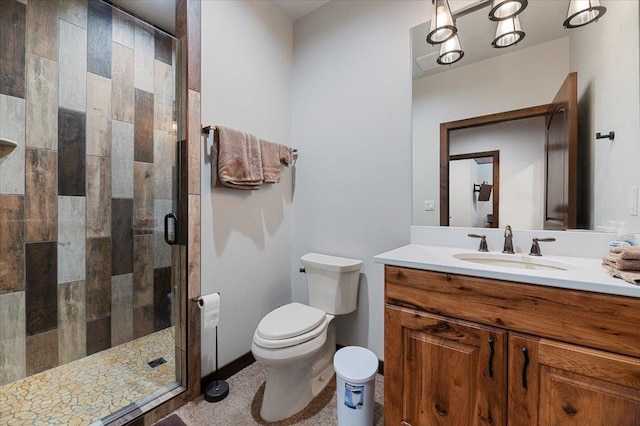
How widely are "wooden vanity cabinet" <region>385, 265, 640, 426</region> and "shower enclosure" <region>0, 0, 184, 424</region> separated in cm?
123

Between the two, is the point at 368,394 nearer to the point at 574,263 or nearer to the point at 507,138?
the point at 574,263

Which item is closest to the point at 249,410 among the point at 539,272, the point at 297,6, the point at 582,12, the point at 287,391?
the point at 287,391

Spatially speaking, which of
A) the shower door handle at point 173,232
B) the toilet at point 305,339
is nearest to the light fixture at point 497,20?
the toilet at point 305,339

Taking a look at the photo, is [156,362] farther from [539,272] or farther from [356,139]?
[539,272]

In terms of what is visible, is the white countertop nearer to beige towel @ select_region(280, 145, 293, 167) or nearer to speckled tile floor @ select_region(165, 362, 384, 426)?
speckled tile floor @ select_region(165, 362, 384, 426)

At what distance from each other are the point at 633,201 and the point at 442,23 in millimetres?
1203

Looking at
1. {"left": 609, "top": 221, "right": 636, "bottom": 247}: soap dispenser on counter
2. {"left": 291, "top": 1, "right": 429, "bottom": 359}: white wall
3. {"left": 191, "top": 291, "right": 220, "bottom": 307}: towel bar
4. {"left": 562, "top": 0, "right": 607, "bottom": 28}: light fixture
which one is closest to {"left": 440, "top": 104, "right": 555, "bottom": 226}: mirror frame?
{"left": 291, "top": 1, "right": 429, "bottom": 359}: white wall

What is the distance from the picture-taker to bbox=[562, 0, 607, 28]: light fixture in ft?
4.10

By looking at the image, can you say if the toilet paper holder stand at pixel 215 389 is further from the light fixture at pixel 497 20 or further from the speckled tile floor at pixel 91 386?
the light fixture at pixel 497 20

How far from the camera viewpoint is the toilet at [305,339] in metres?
1.39

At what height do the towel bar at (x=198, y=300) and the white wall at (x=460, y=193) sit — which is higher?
the white wall at (x=460, y=193)

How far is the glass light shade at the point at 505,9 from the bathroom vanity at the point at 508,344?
46.3 inches

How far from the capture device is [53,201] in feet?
5.76

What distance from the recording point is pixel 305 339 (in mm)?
1440
